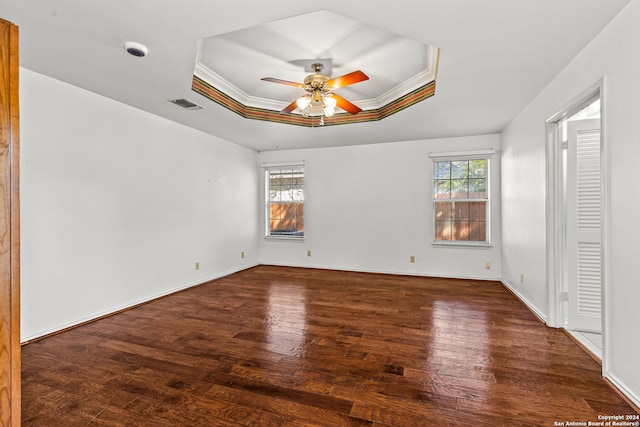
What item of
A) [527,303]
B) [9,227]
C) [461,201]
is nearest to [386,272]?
[461,201]

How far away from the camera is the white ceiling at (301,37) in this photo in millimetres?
1754

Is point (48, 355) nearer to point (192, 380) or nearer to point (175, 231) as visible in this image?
point (192, 380)

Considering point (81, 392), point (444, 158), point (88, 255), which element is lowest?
point (81, 392)

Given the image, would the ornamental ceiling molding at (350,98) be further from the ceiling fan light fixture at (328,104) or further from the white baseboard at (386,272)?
the white baseboard at (386,272)

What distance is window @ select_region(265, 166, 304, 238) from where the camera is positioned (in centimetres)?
594

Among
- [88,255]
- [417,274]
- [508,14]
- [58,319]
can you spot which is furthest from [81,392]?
[417,274]

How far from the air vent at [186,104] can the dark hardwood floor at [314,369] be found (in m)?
2.36

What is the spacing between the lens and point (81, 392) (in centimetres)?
188

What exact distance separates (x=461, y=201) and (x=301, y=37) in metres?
3.71

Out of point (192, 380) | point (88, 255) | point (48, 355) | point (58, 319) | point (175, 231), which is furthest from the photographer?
point (175, 231)

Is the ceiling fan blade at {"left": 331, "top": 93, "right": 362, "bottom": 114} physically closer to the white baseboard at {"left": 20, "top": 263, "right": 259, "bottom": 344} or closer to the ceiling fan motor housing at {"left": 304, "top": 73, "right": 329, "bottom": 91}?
the ceiling fan motor housing at {"left": 304, "top": 73, "right": 329, "bottom": 91}

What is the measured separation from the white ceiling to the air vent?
0.11m

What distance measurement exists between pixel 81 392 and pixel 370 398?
5.97 ft

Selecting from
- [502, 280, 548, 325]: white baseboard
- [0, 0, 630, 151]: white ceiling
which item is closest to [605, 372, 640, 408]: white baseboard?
[502, 280, 548, 325]: white baseboard
